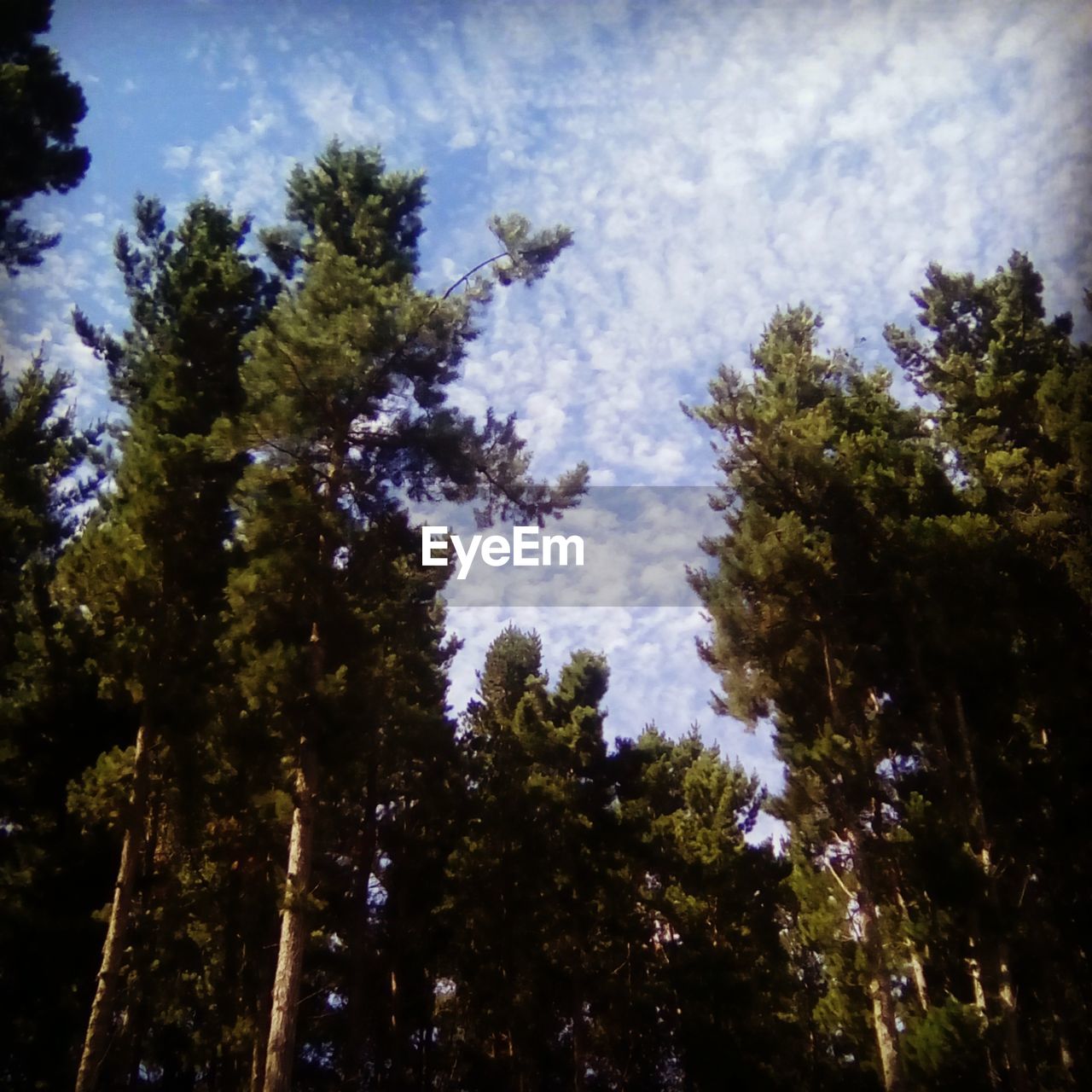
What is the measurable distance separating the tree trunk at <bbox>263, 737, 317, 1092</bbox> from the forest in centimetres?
5

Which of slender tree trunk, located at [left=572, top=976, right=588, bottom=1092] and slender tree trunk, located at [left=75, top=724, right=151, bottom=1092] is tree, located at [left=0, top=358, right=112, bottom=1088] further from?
slender tree trunk, located at [left=572, top=976, right=588, bottom=1092]

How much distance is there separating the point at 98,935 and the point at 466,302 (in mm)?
12614

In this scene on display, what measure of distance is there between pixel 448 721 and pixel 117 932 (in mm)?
11488

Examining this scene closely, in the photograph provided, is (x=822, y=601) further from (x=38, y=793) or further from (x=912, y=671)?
(x=38, y=793)

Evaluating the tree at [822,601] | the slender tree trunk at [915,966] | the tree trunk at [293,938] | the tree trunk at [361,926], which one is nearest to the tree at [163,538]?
the tree trunk at [293,938]

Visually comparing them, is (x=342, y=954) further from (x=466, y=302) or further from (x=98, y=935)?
(x=466, y=302)

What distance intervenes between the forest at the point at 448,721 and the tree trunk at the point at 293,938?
5cm

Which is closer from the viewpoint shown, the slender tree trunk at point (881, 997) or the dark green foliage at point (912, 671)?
the slender tree trunk at point (881, 997)

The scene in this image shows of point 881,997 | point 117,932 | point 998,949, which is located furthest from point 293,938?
point 998,949

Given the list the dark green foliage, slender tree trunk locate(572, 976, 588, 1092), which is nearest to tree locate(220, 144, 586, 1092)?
the dark green foliage

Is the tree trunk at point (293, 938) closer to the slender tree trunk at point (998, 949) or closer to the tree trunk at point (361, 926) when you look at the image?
the tree trunk at point (361, 926)

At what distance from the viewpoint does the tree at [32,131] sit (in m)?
11.6

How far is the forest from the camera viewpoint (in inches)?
454

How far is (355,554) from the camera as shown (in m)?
12.1
